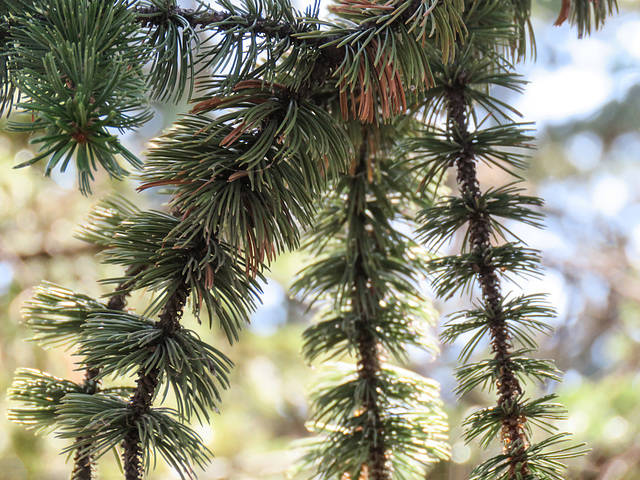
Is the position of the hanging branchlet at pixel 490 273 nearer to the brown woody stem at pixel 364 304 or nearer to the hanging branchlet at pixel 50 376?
the brown woody stem at pixel 364 304

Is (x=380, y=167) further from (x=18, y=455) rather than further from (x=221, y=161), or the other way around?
(x=18, y=455)

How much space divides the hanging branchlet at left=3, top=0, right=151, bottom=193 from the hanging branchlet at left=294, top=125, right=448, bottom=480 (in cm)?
27

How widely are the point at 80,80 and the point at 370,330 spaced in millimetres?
389

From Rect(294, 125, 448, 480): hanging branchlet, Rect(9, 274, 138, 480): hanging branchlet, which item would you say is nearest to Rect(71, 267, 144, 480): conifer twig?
Rect(9, 274, 138, 480): hanging branchlet

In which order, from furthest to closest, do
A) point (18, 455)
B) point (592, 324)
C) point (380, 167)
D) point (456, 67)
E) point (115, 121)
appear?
1. point (592, 324)
2. point (18, 455)
3. point (380, 167)
4. point (456, 67)
5. point (115, 121)

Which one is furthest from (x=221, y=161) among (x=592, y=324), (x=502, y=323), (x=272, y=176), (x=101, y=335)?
(x=592, y=324)

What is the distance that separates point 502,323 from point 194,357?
0.23m

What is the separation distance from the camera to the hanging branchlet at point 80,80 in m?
0.28

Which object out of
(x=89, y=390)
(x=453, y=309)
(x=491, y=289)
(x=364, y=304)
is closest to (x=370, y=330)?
(x=364, y=304)

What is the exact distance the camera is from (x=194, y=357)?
0.34 metres

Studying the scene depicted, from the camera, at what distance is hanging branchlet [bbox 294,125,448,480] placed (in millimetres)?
539

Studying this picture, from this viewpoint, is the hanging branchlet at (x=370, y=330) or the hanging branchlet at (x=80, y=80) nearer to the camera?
the hanging branchlet at (x=80, y=80)

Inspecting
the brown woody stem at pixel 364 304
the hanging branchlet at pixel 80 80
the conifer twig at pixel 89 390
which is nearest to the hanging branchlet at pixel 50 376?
the conifer twig at pixel 89 390

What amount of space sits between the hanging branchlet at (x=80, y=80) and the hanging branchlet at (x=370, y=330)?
0.27 m
